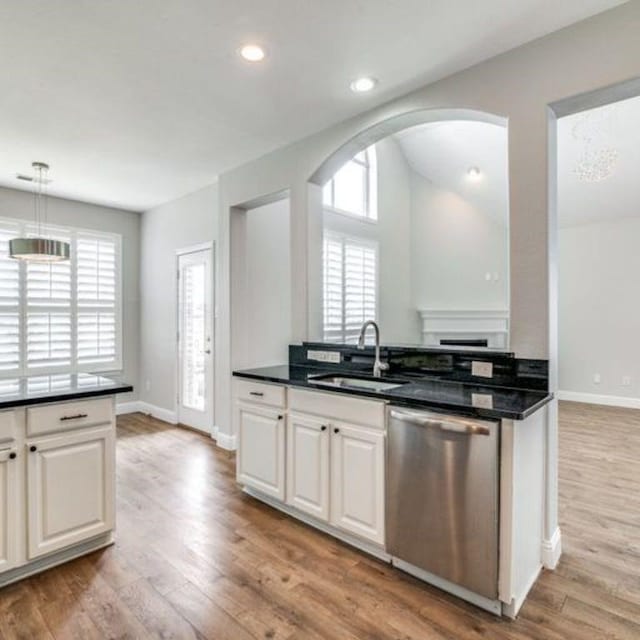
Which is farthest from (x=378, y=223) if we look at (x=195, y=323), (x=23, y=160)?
(x=23, y=160)

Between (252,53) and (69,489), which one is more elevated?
(252,53)

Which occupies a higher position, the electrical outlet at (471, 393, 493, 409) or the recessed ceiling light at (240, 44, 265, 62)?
the recessed ceiling light at (240, 44, 265, 62)

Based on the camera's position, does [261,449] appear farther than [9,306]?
No

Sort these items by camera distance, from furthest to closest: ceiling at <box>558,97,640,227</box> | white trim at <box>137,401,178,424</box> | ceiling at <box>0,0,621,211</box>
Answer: white trim at <box>137,401,178,424</box>, ceiling at <box>558,97,640,227</box>, ceiling at <box>0,0,621,211</box>

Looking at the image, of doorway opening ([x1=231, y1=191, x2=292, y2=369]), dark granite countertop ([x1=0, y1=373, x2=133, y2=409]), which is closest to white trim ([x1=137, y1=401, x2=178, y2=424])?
doorway opening ([x1=231, y1=191, x2=292, y2=369])

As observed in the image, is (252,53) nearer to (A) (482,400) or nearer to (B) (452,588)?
(A) (482,400)

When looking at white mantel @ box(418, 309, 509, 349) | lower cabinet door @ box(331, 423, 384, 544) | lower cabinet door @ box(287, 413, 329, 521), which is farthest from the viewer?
white mantel @ box(418, 309, 509, 349)

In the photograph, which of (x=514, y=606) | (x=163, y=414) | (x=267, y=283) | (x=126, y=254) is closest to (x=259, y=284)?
(x=267, y=283)

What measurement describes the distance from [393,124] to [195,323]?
10.4ft

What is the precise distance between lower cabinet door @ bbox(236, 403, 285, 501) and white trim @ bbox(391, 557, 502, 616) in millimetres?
908

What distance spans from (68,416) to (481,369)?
89.8 inches

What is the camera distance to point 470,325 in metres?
6.79

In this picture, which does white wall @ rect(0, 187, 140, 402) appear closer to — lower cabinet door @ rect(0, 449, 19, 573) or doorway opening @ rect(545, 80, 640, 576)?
lower cabinet door @ rect(0, 449, 19, 573)

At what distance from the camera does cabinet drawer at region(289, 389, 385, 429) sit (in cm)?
225
